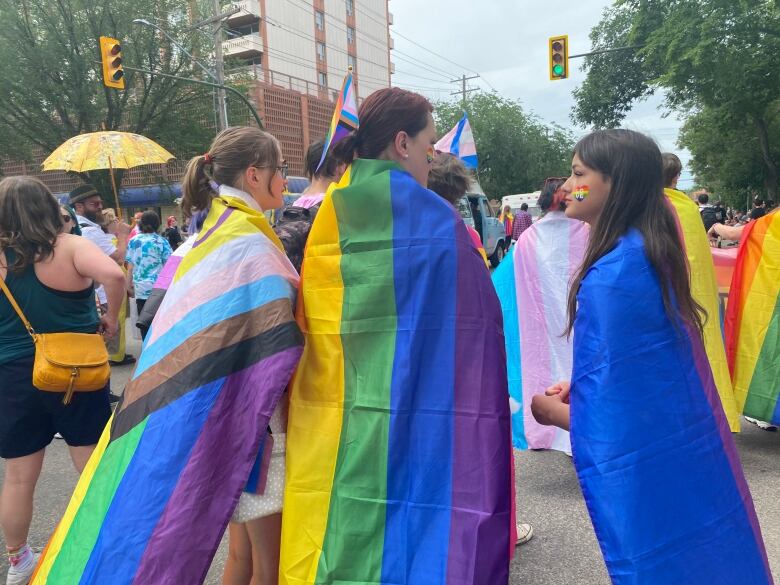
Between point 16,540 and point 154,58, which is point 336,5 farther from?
point 16,540

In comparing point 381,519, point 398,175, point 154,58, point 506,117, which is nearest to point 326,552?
point 381,519

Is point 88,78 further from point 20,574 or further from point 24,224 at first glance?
point 20,574

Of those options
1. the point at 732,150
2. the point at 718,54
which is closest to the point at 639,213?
the point at 718,54

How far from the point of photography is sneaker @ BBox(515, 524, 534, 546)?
10.1ft

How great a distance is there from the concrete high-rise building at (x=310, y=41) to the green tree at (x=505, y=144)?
761 cm

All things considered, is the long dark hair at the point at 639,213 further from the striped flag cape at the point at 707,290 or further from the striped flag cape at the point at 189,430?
the striped flag cape at the point at 707,290

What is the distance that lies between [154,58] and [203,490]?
2338cm

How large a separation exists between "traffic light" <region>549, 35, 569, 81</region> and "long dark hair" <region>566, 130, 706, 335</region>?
14437 mm

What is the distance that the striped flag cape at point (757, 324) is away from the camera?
399cm

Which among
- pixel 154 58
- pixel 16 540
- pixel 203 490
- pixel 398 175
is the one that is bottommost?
pixel 16 540

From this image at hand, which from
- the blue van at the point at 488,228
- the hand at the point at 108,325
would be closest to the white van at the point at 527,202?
the blue van at the point at 488,228

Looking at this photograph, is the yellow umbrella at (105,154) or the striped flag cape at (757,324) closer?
the striped flag cape at (757,324)

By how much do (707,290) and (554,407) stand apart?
2.35 m

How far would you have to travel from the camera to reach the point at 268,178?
2.17 m
